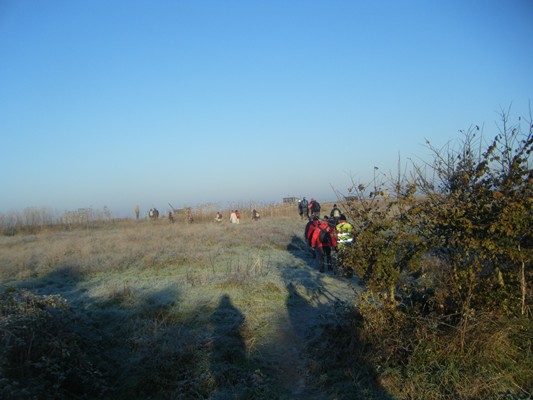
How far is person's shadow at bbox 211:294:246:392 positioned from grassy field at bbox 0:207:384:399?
0.06ft

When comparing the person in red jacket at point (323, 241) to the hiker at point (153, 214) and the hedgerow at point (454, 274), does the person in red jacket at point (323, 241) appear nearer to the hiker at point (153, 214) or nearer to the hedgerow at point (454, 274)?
the hedgerow at point (454, 274)

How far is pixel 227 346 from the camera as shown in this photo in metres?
6.71

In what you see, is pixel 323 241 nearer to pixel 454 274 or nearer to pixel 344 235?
pixel 344 235

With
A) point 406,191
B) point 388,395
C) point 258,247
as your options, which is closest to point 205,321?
point 388,395

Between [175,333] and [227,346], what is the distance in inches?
36.9

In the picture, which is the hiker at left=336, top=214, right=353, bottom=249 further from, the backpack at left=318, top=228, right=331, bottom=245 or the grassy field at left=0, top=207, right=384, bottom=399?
the grassy field at left=0, top=207, right=384, bottom=399

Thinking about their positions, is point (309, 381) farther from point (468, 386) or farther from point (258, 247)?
point (258, 247)

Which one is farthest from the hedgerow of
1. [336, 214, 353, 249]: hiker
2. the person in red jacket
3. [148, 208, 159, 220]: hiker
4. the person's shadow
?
[148, 208, 159, 220]: hiker

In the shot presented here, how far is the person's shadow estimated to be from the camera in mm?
5898

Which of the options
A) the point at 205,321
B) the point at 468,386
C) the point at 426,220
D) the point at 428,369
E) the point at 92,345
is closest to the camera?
the point at 468,386

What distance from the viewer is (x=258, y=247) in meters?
17.6

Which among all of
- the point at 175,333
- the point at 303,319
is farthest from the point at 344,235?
the point at 175,333

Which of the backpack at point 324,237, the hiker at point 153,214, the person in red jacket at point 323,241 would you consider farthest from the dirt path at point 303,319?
the hiker at point 153,214

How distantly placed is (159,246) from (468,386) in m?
14.0
